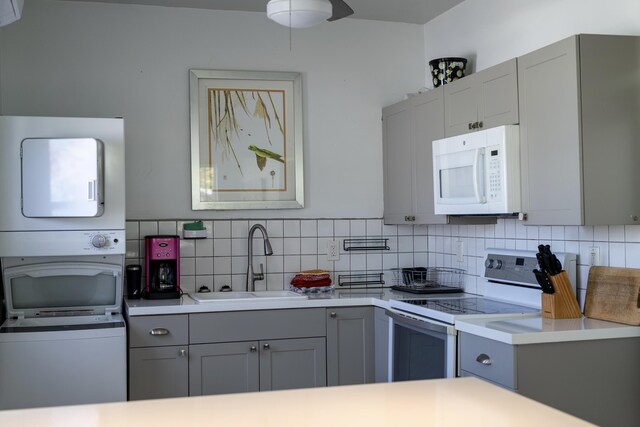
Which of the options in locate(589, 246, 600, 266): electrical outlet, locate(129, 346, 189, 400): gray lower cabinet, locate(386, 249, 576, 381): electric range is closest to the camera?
locate(589, 246, 600, 266): electrical outlet

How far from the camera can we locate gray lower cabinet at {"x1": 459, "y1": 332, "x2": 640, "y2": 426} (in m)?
2.86

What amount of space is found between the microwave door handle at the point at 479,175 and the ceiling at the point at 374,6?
1279mm

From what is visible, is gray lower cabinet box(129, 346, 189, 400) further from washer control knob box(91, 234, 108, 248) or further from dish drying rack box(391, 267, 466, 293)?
dish drying rack box(391, 267, 466, 293)

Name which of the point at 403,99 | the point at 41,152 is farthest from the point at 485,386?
the point at 403,99

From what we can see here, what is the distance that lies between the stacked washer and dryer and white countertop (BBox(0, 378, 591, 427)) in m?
1.81

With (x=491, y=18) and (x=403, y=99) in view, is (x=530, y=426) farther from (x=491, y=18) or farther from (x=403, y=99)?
(x=403, y=99)

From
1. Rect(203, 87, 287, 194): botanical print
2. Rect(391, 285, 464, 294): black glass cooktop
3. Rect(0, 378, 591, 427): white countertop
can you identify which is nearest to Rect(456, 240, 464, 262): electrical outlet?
Rect(391, 285, 464, 294): black glass cooktop

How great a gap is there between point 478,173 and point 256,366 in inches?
59.6

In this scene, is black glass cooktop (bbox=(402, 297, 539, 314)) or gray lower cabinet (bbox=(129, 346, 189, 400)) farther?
gray lower cabinet (bbox=(129, 346, 189, 400))

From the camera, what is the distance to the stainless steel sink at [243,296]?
13.3ft

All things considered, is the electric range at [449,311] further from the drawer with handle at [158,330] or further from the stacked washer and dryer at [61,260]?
the stacked washer and dryer at [61,260]

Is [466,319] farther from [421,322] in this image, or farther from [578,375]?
[578,375]

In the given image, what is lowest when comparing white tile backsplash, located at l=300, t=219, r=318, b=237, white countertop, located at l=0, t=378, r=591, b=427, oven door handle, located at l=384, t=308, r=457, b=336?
oven door handle, located at l=384, t=308, r=457, b=336

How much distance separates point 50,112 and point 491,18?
2.50 m
